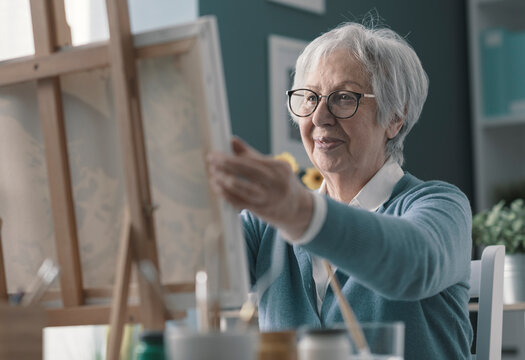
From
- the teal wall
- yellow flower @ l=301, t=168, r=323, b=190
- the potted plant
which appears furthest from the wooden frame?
the potted plant

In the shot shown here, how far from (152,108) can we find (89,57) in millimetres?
108

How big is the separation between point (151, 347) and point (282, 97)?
6.74ft

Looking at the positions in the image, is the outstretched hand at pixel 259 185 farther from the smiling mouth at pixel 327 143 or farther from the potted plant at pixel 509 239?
the potted plant at pixel 509 239

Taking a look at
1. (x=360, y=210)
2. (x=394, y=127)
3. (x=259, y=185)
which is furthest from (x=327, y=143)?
(x=259, y=185)

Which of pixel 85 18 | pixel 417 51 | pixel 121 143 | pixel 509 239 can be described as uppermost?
pixel 85 18

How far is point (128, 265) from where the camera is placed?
987 millimetres

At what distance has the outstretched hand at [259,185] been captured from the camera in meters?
0.91

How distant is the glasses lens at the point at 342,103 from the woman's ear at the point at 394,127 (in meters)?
0.11

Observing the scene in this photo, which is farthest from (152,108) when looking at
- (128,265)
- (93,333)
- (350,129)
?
(93,333)

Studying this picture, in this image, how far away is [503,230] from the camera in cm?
259

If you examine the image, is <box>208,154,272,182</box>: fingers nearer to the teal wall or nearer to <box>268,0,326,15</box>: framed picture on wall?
the teal wall

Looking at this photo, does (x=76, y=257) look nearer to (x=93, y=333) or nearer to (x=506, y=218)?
(x=93, y=333)

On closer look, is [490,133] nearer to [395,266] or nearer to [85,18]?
[85,18]

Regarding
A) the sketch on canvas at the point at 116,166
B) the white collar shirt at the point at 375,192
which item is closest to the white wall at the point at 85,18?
the white collar shirt at the point at 375,192
